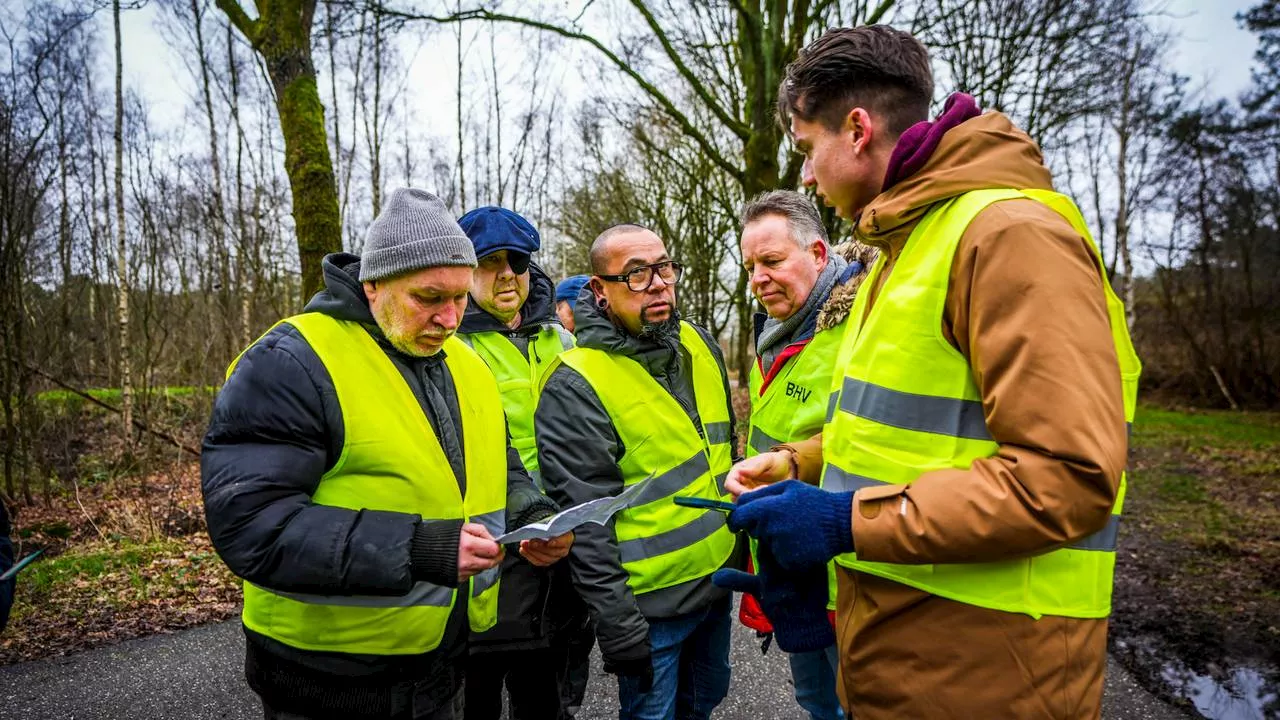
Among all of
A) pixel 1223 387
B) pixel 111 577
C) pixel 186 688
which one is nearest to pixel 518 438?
pixel 186 688

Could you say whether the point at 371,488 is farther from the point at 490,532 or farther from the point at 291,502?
the point at 490,532

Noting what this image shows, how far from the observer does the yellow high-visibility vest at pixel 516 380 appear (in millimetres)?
Result: 2916

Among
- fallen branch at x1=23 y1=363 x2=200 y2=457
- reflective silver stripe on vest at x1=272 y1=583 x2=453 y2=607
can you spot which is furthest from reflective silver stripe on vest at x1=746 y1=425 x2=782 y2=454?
fallen branch at x1=23 y1=363 x2=200 y2=457

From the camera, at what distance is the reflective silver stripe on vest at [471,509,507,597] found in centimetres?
203

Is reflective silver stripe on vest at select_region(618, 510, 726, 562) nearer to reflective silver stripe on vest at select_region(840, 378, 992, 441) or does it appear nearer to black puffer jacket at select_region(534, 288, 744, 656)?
black puffer jacket at select_region(534, 288, 744, 656)

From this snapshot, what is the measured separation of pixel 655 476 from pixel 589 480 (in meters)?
0.24

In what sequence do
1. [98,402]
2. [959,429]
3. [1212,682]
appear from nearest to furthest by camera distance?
1. [959,429]
2. [1212,682]
3. [98,402]

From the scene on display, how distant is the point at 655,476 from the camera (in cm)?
240

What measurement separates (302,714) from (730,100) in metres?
11.4

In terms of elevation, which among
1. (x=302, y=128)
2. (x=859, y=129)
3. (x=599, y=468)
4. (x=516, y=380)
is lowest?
(x=599, y=468)

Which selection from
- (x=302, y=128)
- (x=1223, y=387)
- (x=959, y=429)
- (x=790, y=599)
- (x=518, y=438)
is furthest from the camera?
(x=1223, y=387)

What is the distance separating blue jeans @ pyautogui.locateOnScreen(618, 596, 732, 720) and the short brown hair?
1.83 meters

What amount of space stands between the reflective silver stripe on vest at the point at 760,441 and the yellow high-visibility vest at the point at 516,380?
918 mm

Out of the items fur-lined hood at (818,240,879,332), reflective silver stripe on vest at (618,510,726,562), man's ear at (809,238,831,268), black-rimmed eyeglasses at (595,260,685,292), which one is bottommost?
reflective silver stripe on vest at (618,510,726,562)
